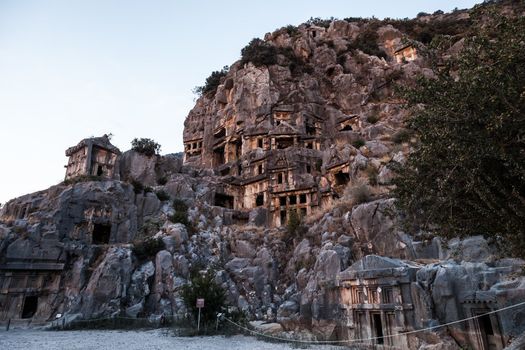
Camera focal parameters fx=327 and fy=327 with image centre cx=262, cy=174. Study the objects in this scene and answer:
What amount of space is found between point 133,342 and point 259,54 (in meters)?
58.6

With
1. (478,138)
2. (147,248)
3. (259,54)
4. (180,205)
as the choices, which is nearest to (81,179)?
(180,205)

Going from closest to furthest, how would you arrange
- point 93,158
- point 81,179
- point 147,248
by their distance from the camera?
1. point 147,248
2. point 81,179
3. point 93,158

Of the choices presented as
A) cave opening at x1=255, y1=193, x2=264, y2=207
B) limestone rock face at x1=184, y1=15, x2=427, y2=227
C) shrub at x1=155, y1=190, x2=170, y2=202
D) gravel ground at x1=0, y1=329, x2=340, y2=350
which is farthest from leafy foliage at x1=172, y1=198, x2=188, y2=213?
gravel ground at x1=0, y1=329, x2=340, y2=350

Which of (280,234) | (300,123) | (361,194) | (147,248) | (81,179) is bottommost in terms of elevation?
(147,248)

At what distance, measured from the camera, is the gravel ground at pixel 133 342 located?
1652cm

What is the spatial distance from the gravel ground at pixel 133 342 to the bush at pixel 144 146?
28594 millimetres

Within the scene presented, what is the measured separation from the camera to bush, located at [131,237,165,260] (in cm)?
3156

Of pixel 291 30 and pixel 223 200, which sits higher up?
pixel 291 30

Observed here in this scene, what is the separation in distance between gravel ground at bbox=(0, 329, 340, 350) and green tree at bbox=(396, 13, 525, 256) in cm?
1068

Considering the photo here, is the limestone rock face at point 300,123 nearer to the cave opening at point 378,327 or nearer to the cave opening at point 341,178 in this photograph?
the cave opening at point 341,178

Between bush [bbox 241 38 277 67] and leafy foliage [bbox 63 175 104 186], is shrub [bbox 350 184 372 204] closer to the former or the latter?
leafy foliage [bbox 63 175 104 186]

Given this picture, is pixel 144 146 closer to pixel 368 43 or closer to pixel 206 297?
pixel 206 297

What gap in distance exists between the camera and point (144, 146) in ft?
151

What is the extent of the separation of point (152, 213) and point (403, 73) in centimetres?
4853
